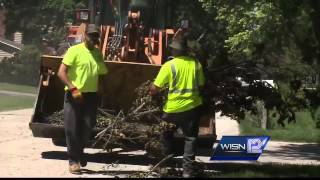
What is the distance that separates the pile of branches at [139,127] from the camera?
857 centimetres

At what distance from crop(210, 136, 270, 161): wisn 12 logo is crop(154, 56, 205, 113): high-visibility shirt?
3.80ft

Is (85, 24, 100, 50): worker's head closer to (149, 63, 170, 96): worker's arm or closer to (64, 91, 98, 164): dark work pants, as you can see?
(64, 91, 98, 164): dark work pants

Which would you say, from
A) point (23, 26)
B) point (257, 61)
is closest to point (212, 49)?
point (257, 61)

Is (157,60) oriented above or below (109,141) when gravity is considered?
above

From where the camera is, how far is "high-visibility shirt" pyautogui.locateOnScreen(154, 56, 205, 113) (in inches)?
318

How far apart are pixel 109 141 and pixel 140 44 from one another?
288 cm

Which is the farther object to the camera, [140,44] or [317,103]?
[140,44]

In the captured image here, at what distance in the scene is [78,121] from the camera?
873 cm

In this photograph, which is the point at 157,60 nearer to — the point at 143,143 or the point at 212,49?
the point at 212,49

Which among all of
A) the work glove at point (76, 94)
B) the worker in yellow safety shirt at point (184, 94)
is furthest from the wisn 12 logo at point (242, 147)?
the work glove at point (76, 94)

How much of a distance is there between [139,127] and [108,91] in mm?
1318

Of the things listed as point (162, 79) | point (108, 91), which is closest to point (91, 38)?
point (162, 79)

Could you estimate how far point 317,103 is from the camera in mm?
9398

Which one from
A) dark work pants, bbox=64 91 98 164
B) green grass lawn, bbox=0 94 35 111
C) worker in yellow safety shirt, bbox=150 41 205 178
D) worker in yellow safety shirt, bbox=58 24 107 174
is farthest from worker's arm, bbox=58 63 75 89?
green grass lawn, bbox=0 94 35 111
